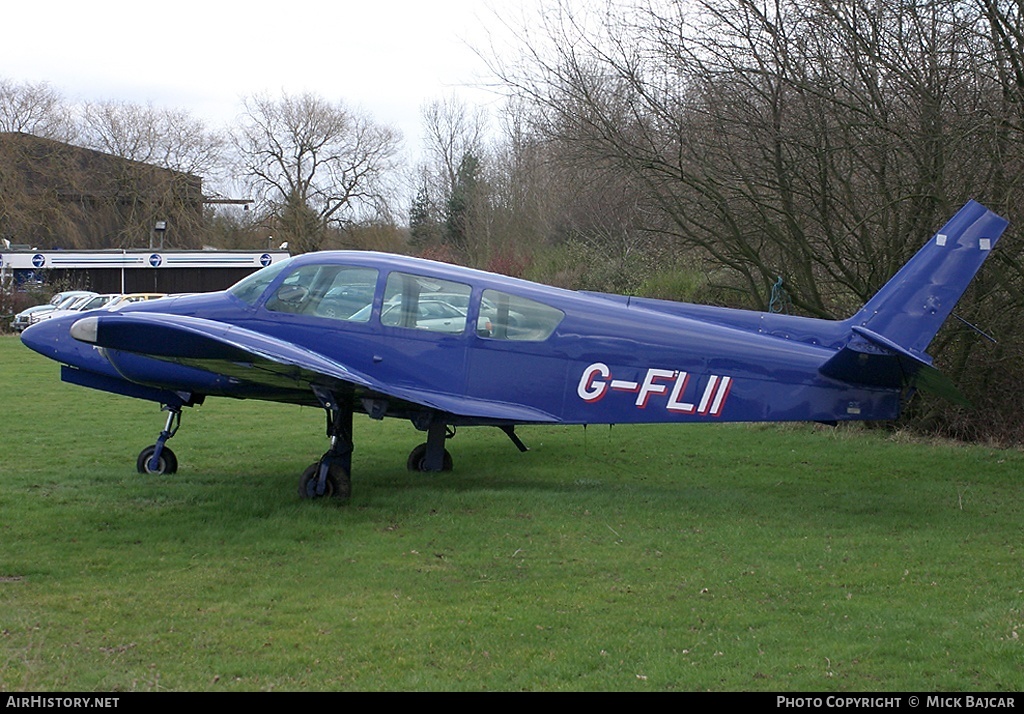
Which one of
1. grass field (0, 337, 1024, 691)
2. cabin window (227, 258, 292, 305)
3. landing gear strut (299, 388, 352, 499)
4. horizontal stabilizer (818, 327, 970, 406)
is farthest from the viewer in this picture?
cabin window (227, 258, 292, 305)

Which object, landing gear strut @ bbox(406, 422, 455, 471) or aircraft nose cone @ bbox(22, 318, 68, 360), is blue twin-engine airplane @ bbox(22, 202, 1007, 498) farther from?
landing gear strut @ bbox(406, 422, 455, 471)

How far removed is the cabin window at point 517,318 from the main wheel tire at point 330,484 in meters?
1.88

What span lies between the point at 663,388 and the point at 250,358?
3.76 meters

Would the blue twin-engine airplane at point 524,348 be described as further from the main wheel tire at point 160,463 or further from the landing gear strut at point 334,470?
the main wheel tire at point 160,463

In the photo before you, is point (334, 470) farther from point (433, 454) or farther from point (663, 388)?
point (663, 388)

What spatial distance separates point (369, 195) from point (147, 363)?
4903 centimetres

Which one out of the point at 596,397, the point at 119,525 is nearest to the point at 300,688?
the point at 119,525

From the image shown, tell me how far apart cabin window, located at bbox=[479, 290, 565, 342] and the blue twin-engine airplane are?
1cm

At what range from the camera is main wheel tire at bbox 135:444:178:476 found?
10.3 m

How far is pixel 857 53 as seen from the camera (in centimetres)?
1242

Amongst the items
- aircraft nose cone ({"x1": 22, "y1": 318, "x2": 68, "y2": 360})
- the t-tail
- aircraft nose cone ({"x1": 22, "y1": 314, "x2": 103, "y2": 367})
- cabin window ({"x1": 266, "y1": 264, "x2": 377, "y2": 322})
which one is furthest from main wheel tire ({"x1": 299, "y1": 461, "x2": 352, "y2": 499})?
the t-tail

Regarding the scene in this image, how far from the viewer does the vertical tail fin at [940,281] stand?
8.90m

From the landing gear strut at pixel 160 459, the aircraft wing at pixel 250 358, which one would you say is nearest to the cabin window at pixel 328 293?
the aircraft wing at pixel 250 358

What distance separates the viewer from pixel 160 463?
1037cm
